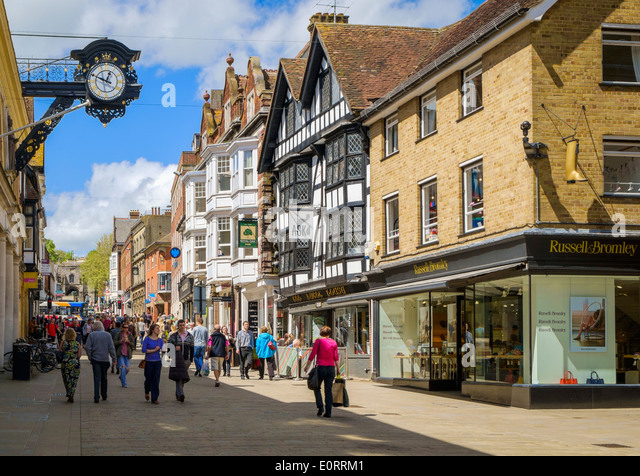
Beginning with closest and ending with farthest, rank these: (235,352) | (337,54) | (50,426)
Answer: (50,426) → (337,54) → (235,352)

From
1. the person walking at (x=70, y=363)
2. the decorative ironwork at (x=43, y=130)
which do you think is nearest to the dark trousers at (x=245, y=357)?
the decorative ironwork at (x=43, y=130)

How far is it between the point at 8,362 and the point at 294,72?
16.9 m

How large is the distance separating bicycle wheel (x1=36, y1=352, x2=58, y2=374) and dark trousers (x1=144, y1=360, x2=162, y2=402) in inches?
441

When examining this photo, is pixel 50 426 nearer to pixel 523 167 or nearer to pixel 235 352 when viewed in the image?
pixel 523 167

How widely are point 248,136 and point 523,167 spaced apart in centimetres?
2834

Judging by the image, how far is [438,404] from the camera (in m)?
20.4

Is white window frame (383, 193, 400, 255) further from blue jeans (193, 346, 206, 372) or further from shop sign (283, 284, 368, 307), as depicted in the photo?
blue jeans (193, 346, 206, 372)

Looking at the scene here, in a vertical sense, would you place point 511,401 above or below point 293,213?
below

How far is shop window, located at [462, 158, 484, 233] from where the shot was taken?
22.3 metres

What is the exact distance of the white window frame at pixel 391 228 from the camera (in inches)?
1100

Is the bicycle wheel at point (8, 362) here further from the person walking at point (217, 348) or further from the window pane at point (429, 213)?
the window pane at point (429, 213)

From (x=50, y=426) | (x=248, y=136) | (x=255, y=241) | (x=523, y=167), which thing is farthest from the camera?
(x=248, y=136)

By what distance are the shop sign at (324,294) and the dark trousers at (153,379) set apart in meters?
12.3

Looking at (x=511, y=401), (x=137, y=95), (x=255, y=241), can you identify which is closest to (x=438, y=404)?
(x=511, y=401)
